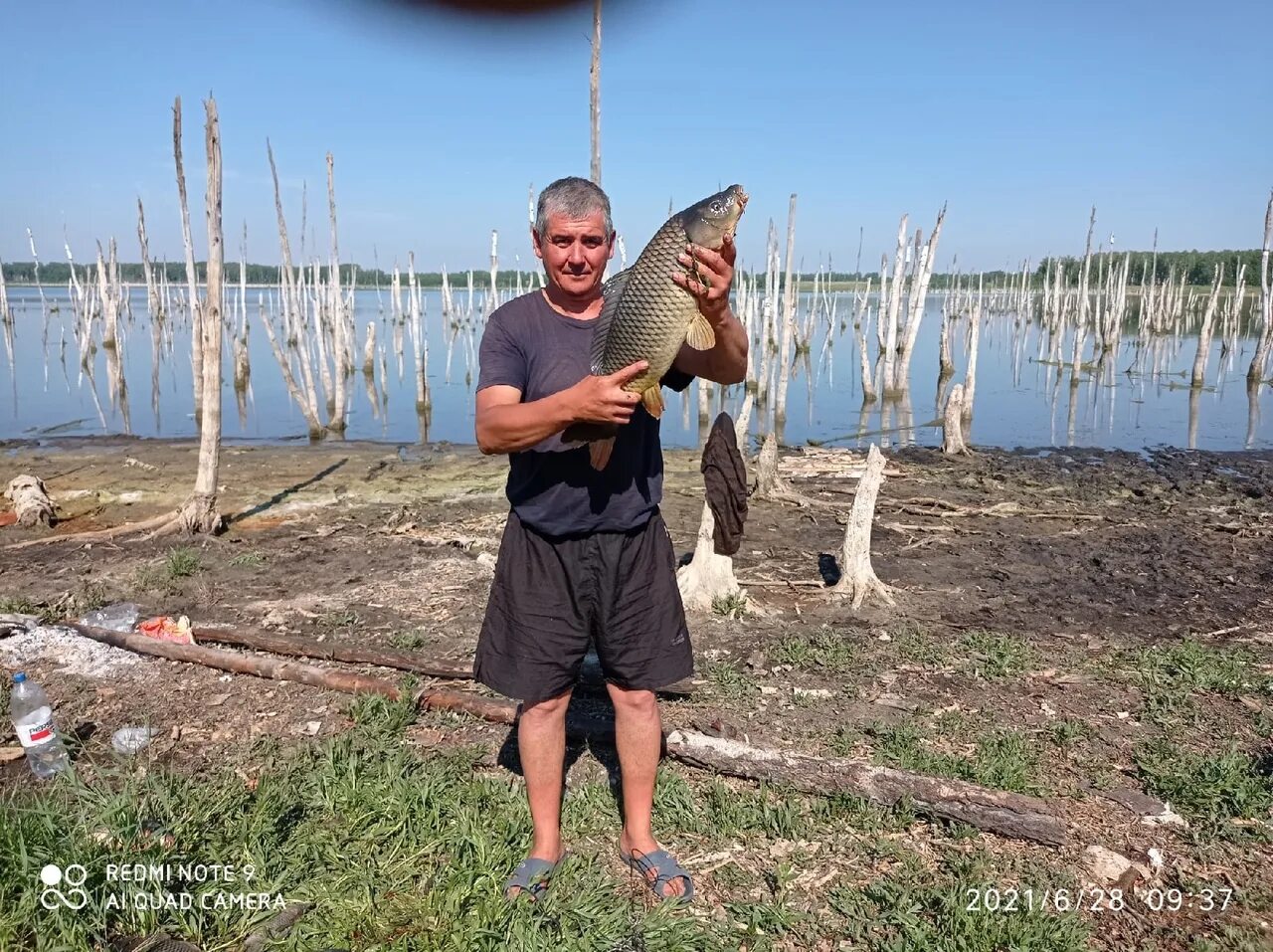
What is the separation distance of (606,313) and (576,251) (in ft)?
1.07

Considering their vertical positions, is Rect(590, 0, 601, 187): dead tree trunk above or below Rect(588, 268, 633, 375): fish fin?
above

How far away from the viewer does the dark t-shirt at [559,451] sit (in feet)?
8.14

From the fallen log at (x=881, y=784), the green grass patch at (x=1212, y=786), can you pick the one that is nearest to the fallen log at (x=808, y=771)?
the fallen log at (x=881, y=784)

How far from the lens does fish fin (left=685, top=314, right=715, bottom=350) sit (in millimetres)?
2195

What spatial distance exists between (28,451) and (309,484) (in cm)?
686

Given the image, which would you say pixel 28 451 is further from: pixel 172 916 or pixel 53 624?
pixel 172 916

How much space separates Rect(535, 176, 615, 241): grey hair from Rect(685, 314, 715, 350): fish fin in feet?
1.59

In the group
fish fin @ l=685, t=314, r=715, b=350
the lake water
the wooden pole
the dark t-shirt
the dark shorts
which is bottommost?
the lake water

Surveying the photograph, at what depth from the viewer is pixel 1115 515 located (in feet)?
30.2

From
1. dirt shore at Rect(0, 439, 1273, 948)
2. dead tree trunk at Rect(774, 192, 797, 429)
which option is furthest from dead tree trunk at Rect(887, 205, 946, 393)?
dirt shore at Rect(0, 439, 1273, 948)

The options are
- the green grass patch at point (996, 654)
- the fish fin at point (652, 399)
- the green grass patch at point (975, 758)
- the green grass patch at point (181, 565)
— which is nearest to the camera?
the fish fin at point (652, 399)

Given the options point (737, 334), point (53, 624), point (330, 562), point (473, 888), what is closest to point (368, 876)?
point (473, 888)

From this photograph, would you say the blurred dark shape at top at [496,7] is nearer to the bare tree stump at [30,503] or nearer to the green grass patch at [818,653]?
the green grass patch at [818,653]
